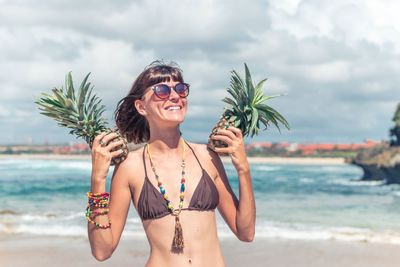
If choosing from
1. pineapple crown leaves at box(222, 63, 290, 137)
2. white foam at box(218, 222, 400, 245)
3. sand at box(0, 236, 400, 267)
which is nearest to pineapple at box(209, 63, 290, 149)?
pineapple crown leaves at box(222, 63, 290, 137)

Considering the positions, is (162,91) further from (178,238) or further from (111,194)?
(178,238)

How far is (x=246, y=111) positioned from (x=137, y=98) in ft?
1.93

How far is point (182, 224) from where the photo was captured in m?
3.27

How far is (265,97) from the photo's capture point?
3.40 meters

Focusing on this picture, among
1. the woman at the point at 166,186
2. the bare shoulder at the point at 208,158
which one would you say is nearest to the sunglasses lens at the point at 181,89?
the woman at the point at 166,186

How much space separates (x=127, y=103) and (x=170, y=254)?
33.4 inches

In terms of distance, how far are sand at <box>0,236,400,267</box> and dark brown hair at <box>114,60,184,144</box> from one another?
8.04 metres

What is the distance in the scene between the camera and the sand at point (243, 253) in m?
11.6

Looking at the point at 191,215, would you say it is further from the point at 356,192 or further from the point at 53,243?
the point at 356,192

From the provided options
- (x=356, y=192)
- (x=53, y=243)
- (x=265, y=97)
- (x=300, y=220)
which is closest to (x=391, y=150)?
(x=356, y=192)

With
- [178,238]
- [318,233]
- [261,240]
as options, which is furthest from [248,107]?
[318,233]

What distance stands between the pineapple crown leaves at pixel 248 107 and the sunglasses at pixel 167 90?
0.87 feet

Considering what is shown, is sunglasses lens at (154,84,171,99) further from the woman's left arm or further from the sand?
the sand

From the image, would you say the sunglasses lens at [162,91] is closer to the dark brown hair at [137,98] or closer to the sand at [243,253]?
the dark brown hair at [137,98]
